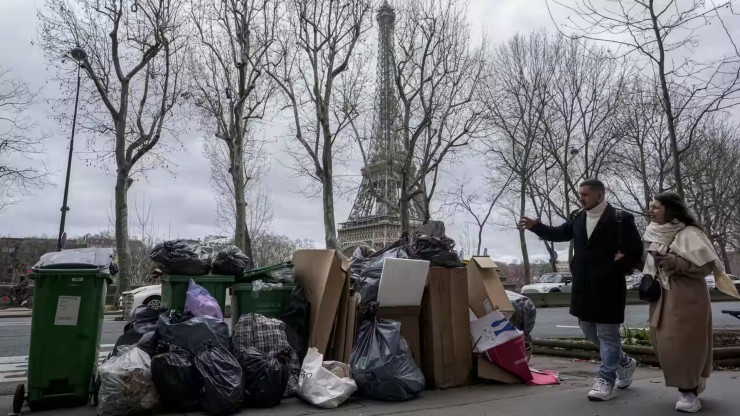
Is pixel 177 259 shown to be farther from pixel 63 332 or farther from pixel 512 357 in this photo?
pixel 512 357

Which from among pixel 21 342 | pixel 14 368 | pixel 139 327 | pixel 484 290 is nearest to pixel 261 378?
pixel 139 327

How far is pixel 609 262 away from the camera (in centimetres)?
443

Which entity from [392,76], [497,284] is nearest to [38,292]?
[497,284]

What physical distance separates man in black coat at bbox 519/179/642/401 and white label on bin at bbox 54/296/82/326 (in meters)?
4.14

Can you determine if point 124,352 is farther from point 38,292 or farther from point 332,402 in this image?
point 332,402

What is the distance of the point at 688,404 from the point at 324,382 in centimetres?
272

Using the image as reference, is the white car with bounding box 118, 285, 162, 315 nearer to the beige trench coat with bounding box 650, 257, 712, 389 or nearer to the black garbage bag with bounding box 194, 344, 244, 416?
the black garbage bag with bounding box 194, 344, 244, 416

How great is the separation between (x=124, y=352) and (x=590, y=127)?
24046mm

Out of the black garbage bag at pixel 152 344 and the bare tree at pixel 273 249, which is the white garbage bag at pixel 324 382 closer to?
the black garbage bag at pixel 152 344

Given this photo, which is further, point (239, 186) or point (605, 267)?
point (239, 186)

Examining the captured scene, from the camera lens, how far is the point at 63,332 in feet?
14.2

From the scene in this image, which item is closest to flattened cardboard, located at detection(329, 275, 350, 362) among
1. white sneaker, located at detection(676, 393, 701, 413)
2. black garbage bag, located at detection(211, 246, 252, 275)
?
black garbage bag, located at detection(211, 246, 252, 275)

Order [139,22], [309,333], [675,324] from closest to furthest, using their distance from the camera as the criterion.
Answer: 1. [675,324]
2. [309,333]
3. [139,22]

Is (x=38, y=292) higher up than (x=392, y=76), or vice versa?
(x=392, y=76)
